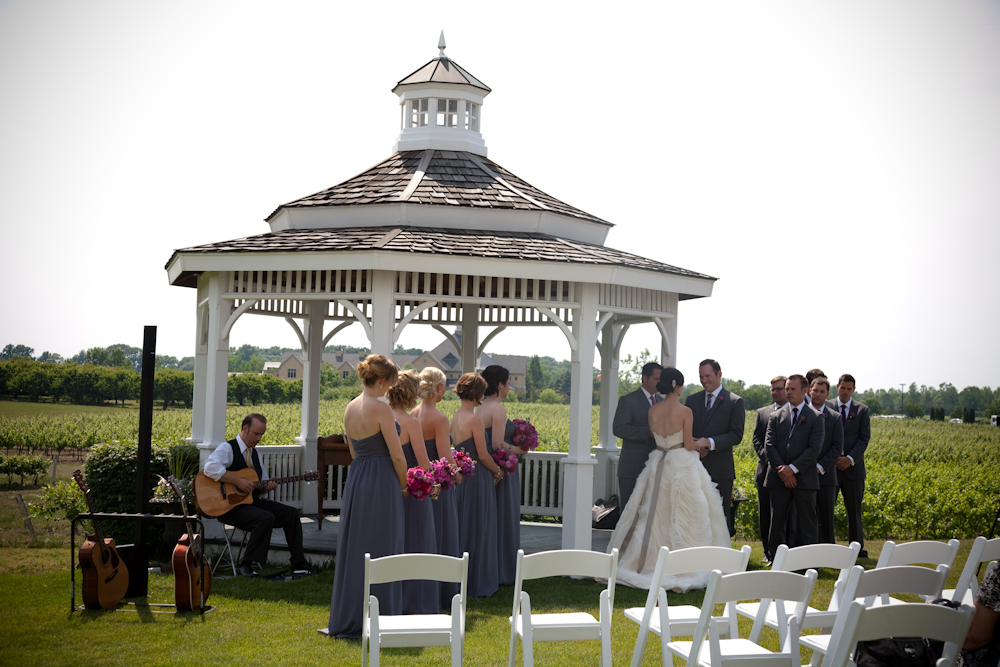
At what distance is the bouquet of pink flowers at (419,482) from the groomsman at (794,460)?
A: 14.7 ft

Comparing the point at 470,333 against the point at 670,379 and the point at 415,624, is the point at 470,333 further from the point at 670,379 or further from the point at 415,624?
the point at 415,624

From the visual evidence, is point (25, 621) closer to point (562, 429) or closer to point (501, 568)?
point (501, 568)

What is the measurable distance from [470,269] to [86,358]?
50.2 meters

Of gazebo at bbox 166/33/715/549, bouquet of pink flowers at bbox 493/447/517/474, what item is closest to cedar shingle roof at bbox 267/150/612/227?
gazebo at bbox 166/33/715/549

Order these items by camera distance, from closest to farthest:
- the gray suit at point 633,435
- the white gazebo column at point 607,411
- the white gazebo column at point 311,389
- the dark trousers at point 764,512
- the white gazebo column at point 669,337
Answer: the gray suit at point 633,435, the dark trousers at point 764,512, the white gazebo column at point 669,337, the white gazebo column at point 311,389, the white gazebo column at point 607,411

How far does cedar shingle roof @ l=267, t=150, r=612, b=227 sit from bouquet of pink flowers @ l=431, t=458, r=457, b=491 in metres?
4.45

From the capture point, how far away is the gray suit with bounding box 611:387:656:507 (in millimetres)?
9156

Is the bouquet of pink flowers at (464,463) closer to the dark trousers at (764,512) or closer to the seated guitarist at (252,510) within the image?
the seated guitarist at (252,510)

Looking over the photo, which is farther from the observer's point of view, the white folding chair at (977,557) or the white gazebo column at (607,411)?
the white gazebo column at (607,411)

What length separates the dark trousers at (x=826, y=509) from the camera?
32.2 feet

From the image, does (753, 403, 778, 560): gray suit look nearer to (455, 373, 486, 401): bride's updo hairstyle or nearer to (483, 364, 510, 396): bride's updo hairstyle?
(483, 364, 510, 396): bride's updo hairstyle

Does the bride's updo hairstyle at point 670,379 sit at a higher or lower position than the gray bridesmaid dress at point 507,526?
higher

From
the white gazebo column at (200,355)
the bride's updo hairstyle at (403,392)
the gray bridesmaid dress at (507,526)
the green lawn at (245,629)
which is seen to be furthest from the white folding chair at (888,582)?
the white gazebo column at (200,355)

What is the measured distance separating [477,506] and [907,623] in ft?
15.6
